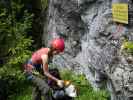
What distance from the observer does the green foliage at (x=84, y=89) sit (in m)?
9.23

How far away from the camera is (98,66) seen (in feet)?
30.2

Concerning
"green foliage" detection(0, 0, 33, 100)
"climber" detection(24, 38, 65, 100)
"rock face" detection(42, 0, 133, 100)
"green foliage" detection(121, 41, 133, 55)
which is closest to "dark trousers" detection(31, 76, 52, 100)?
"climber" detection(24, 38, 65, 100)

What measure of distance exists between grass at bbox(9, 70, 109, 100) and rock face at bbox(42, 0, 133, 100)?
0.18 meters

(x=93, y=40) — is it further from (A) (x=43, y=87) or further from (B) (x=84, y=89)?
(A) (x=43, y=87)

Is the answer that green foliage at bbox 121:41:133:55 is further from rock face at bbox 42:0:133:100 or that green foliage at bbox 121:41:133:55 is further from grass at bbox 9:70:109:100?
grass at bbox 9:70:109:100

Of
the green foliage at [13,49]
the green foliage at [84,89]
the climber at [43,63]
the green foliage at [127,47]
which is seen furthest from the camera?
the green foliage at [13,49]

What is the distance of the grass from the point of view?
30.5ft

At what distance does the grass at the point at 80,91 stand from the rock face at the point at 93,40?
0.18 meters

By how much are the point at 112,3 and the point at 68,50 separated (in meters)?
3.20

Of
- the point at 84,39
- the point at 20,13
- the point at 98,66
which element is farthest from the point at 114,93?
the point at 20,13

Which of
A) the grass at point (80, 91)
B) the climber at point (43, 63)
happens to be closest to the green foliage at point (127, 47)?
the climber at point (43, 63)

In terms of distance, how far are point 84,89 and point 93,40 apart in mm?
1383

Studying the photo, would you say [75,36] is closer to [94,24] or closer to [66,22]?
[66,22]

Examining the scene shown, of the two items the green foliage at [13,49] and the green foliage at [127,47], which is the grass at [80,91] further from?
the green foliage at [127,47]
